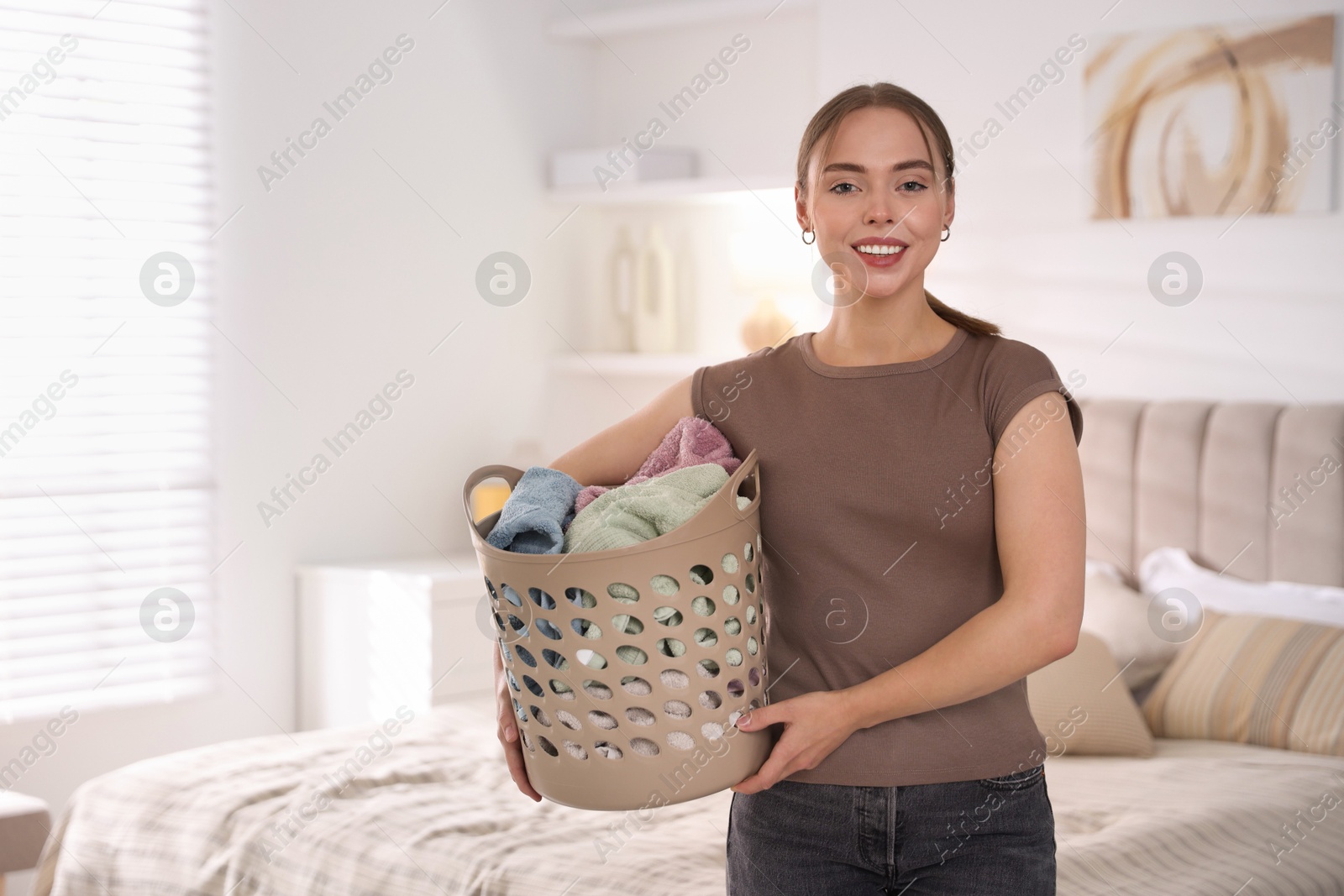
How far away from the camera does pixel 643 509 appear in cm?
115

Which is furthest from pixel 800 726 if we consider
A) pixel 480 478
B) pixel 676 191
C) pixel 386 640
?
pixel 676 191

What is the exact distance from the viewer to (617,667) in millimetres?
1118

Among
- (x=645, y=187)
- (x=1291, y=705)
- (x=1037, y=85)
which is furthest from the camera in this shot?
(x=645, y=187)

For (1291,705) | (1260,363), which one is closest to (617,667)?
(1291,705)

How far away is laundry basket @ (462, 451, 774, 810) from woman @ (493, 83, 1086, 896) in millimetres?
51

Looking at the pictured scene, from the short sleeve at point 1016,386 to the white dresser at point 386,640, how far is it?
2407 mm

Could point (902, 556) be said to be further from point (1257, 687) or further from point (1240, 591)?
point (1240, 591)

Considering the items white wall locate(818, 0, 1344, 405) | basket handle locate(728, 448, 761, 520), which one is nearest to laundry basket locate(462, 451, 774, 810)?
basket handle locate(728, 448, 761, 520)

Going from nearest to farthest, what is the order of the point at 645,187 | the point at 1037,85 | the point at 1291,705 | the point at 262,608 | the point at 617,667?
the point at 617,667 < the point at 1291,705 < the point at 1037,85 < the point at 262,608 < the point at 645,187

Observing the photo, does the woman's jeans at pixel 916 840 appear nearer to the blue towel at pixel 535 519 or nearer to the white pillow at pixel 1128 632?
the blue towel at pixel 535 519

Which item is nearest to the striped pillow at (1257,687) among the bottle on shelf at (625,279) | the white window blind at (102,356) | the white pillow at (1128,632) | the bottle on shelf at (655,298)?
the white pillow at (1128,632)

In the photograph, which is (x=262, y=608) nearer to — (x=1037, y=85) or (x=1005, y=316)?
(x=1005, y=316)

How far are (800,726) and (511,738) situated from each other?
31 centimetres

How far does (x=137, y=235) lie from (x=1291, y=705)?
2967 millimetres
